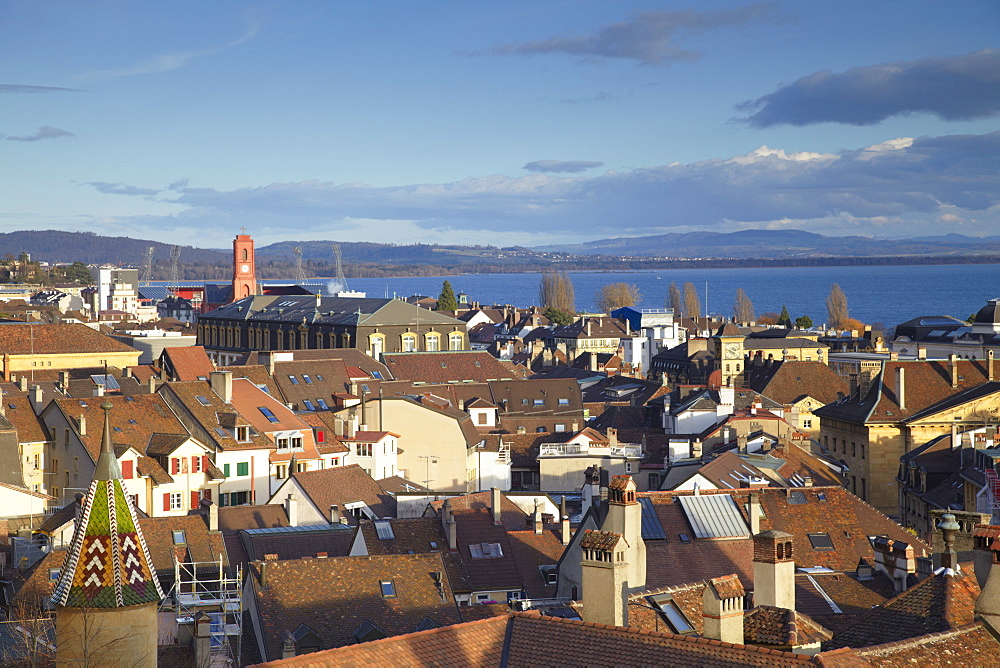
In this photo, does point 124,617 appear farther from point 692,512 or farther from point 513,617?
point 692,512

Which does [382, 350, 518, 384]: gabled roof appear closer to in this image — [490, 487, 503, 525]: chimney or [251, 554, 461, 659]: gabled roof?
[490, 487, 503, 525]: chimney

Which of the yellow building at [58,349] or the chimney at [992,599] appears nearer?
the chimney at [992,599]

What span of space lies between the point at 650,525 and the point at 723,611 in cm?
1430

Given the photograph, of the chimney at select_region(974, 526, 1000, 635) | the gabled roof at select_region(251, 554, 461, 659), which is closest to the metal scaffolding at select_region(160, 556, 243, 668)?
the gabled roof at select_region(251, 554, 461, 659)

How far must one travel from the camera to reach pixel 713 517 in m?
31.5

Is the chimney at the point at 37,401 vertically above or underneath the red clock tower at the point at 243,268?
underneath

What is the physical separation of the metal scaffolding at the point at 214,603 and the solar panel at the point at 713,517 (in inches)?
390

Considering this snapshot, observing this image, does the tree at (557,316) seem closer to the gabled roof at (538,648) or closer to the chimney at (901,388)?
the chimney at (901,388)

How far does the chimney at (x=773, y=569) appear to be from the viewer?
1875 centimetres

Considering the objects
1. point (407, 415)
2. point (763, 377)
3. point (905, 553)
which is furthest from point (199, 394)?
point (763, 377)

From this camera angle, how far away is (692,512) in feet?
103

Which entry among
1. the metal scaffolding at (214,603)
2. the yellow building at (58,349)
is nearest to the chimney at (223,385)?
the metal scaffolding at (214,603)

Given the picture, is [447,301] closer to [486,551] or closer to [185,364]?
[185,364]

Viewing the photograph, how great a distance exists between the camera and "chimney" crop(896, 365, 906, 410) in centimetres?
6175
